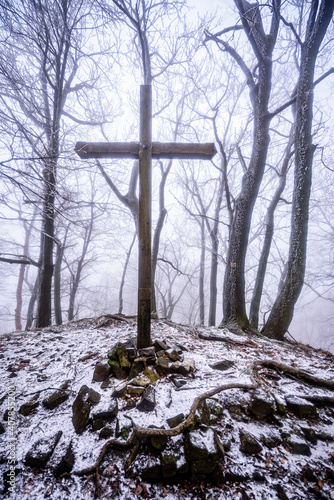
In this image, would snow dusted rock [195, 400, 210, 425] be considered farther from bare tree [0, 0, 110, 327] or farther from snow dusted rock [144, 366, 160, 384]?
bare tree [0, 0, 110, 327]

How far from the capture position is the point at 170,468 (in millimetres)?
1600

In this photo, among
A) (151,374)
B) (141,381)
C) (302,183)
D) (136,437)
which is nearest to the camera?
(136,437)

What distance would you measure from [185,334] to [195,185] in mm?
8478

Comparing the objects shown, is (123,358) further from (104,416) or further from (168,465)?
(168,465)

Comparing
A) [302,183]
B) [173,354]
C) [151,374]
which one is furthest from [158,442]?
[302,183]

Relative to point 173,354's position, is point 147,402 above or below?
below

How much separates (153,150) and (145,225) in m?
1.30

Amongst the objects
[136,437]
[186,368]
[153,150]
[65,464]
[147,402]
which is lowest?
[65,464]

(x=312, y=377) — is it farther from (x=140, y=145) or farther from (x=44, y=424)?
(x=140, y=145)

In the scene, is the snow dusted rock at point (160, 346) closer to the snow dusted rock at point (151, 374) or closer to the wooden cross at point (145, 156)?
the wooden cross at point (145, 156)

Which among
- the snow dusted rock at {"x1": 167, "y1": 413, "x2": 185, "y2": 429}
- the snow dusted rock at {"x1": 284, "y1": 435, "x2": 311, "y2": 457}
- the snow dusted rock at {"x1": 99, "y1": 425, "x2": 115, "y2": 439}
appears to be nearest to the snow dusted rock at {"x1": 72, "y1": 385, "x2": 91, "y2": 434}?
the snow dusted rock at {"x1": 99, "y1": 425, "x2": 115, "y2": 439}

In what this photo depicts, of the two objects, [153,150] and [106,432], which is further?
[153,150]

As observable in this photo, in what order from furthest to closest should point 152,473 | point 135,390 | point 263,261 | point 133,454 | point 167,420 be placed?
1. point 263,261
2. point 135,390
3. point 167,420
4. point 133,454
5. point 152,473

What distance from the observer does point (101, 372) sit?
254 cm
